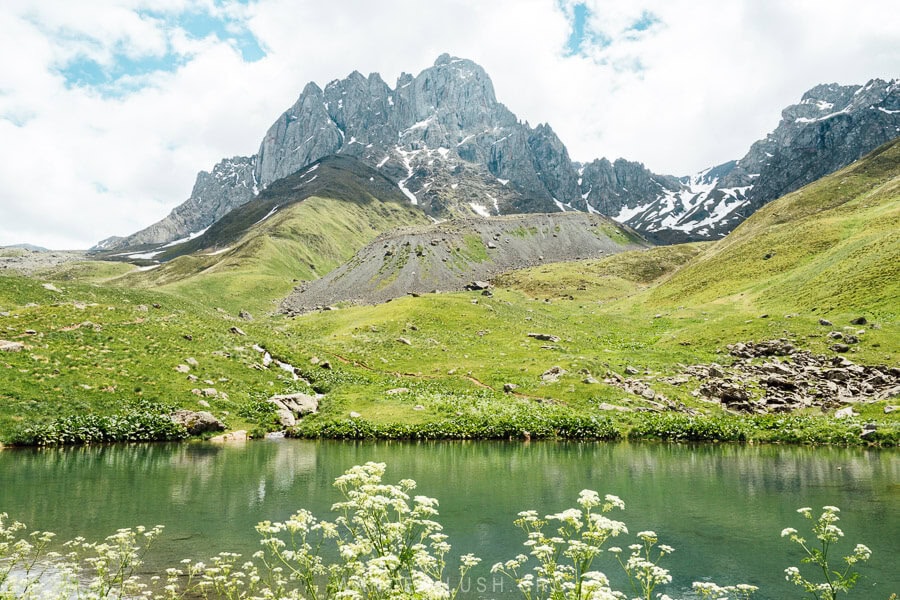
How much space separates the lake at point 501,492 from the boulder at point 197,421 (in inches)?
123

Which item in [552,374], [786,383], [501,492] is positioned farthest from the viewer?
[552,374]

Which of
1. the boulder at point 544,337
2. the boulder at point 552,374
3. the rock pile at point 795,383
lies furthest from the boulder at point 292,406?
the boulder at point 544,337

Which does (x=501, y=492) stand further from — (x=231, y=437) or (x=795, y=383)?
(x=795, y=383)

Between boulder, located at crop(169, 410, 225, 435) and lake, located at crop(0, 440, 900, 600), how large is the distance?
3.13 meters

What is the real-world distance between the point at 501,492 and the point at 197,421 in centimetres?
3016

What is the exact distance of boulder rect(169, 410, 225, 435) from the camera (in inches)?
1732

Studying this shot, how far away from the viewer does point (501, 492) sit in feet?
88.1

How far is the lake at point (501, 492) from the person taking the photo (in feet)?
59.8

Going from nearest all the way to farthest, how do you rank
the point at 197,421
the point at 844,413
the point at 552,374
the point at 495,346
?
the point at 197,421 → the point at 844,413 → the point at 552,374 → the point at 495,346

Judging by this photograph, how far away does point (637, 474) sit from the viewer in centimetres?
3162

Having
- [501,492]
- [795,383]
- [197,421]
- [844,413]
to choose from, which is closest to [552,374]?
[795,383]

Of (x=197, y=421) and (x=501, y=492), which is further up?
(x=197, y=421)

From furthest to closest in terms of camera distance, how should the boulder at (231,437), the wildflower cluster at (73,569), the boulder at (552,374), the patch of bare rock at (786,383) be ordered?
the boulder at (552,374) → the patch of bare rock at (786,383) → the boulder at (231,437) → the wildflower cluster at (73,569)

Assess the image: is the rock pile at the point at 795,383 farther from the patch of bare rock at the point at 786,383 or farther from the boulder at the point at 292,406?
the boulder at the point at 292,406
